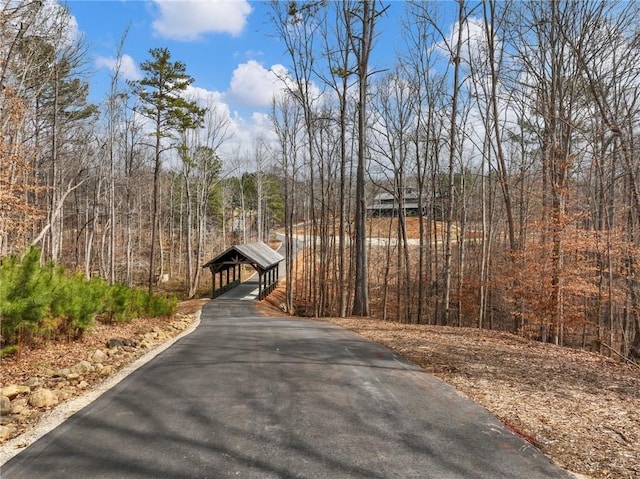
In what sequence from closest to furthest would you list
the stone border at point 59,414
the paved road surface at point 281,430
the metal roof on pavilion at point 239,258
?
the paved road surface at point 281,430 < the stone border at point 59,414 < the metal roof on pavilion at point 239,258

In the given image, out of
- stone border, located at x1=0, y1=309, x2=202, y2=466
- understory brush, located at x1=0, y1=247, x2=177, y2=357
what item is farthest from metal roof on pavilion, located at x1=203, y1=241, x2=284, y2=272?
stone border, located at x1=0, y1=309, x2=202, y2=466

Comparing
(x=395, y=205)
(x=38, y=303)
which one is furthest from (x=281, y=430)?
(x=395, y=205)

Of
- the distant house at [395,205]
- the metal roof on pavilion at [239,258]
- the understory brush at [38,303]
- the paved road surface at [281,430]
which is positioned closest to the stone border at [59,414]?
the paved road surface at [281,430]

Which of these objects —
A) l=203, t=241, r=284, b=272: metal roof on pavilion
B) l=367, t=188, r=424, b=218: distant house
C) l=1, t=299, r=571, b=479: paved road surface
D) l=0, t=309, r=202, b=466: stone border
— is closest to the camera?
l=1, t=299, r=571, b=479: paved road surface

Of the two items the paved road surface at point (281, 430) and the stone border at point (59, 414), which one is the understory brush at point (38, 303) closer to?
the stone border at point (59, 414)

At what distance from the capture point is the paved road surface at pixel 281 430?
318 cm

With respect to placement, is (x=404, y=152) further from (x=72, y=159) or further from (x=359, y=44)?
(x=72, y=159)

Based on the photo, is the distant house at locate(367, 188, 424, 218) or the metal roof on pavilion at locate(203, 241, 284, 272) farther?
the distant house at locate(367, 188, 424, 218)

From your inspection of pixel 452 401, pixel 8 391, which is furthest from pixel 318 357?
pixel 8 391

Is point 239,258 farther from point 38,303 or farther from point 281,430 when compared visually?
point 281,430

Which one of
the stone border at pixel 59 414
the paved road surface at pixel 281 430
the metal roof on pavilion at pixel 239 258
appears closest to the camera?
the paved road surface at pixel 281 430

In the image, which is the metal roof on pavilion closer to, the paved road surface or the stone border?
the stone border

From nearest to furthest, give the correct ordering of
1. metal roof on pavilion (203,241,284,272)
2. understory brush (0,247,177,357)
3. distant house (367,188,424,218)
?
understory brush (0,247,177,357) → metal roof on pavilion (203,241,284,272) → distant house (367,188,424,218)

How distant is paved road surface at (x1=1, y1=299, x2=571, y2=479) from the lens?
3.18 meters
